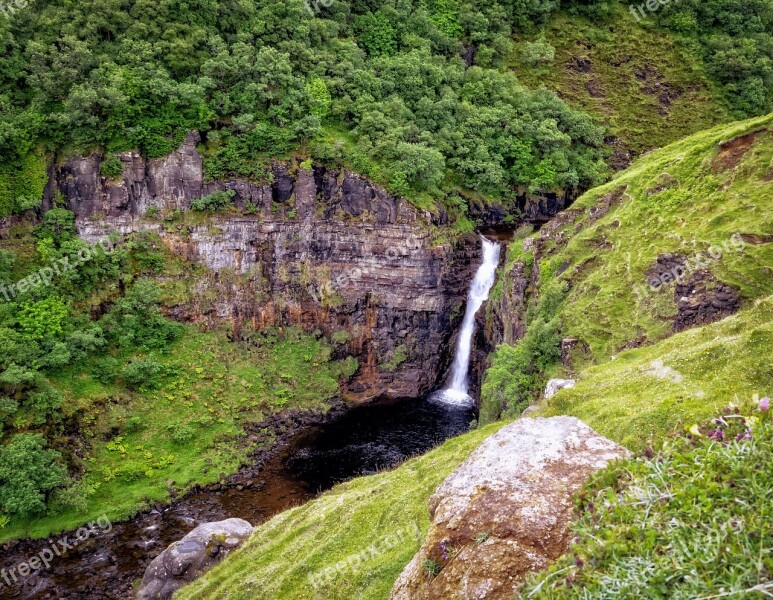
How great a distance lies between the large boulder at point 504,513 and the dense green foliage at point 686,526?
5.88 feet

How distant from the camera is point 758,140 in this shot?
89.0 ft

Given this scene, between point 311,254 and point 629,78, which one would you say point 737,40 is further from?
point 311,254

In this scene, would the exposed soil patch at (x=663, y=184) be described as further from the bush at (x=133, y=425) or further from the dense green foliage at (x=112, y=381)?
the bush at (x=133, y=425)

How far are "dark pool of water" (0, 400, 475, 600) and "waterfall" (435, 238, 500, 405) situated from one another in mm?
2075

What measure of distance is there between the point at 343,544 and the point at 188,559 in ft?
31.5

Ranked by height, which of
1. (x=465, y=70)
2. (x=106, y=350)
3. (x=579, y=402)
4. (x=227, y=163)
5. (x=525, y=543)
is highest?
(x=465, y=70)

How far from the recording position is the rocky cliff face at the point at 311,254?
39750 mm

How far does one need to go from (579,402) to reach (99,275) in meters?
35.5

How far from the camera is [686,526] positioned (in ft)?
17.4

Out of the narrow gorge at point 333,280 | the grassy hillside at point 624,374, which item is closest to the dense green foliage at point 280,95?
the narrow gorge at point 333,280

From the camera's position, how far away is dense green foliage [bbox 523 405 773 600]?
482 centimetres

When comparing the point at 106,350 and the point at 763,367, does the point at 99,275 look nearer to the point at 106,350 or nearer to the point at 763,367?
the point at 106,350

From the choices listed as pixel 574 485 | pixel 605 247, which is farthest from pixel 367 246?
pixel 574 485

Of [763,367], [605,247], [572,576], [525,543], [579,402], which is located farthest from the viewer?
[605,247]
